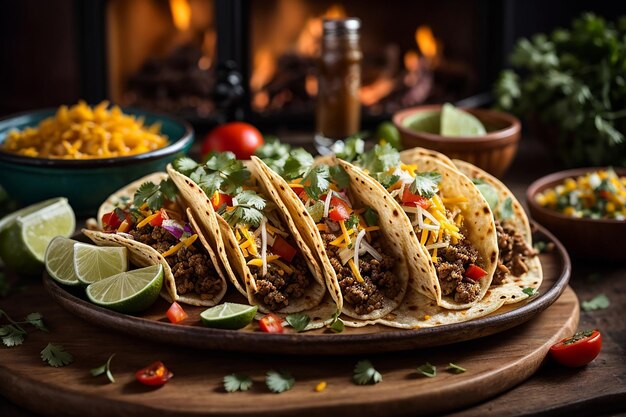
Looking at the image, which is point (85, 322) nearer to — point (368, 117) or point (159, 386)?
point (159, 386)

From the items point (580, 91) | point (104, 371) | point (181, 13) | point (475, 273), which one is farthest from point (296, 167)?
point (181, 13)

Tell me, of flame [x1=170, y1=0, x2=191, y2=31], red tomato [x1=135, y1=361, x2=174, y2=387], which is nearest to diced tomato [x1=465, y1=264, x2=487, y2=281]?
red tomato [x1=135, y1=361, x2=174, y2=387]

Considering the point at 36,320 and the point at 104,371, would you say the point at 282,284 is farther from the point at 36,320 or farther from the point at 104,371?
the point at 36,320

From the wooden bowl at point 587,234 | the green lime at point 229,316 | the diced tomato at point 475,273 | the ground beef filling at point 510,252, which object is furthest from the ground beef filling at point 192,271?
the wooden bowl at point 587,234

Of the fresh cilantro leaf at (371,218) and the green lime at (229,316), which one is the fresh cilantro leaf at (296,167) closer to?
the fresh cilantro leaf at (371,218)

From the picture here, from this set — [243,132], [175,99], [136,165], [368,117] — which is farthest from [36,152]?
[368,117]

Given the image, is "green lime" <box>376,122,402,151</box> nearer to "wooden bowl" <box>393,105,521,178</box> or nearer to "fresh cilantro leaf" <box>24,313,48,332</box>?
"wooden bowl" <box>393,105,521,178</box>

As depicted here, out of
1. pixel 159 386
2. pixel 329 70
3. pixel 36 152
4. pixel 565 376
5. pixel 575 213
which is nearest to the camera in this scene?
pixel 159 386
